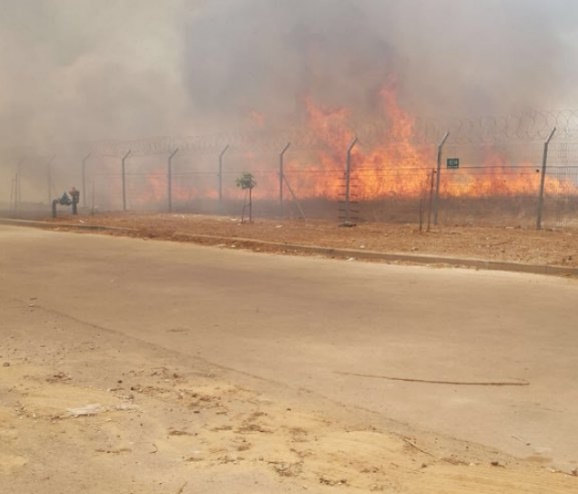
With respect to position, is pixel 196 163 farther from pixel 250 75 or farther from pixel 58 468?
pixel 58 468

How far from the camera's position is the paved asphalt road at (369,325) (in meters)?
3.96

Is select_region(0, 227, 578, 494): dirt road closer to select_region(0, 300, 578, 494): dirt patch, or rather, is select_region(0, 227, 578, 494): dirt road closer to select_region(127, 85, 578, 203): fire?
select_region(0, 300, 578, 494): dirt patch

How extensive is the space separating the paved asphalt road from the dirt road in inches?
1.0

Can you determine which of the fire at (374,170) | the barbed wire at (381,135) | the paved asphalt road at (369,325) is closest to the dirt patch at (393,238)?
the paved asphalt road at (369,325)

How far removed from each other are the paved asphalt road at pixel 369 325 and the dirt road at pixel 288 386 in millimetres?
24

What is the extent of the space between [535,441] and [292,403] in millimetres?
1442

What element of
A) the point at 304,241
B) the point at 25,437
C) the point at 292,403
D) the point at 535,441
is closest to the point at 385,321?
the point at 292,403

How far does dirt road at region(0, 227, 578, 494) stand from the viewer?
9.92 ft

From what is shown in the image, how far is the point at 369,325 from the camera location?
239 inches

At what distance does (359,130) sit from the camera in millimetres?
25656

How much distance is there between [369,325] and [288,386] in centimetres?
191

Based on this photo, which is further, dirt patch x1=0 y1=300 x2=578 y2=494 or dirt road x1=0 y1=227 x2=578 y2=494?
dirt road x1=0 y1=227 x2=578 y2=494

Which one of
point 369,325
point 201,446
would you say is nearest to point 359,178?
point 369,325

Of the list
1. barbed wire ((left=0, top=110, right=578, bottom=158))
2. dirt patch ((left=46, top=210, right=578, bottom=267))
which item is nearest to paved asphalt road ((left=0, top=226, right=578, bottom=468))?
dirt patch ((left=46, top=210, right=578, bottom=267))
